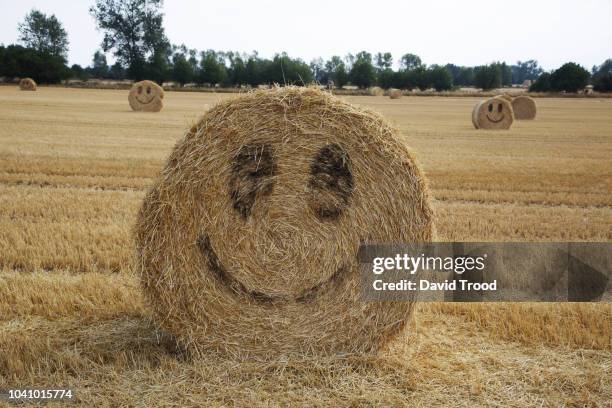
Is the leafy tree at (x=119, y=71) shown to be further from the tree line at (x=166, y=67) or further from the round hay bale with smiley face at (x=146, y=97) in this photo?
the round hay bale with smiley face at (x=146, y=97)

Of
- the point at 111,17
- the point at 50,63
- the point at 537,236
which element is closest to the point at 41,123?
the point at 537,236

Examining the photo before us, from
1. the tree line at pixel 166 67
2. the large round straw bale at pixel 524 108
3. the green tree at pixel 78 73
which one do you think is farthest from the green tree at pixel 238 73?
the large round straw bale at pixel 524 108

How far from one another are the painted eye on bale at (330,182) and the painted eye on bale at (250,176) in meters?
0.31

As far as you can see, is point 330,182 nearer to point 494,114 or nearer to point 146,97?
point 494,114

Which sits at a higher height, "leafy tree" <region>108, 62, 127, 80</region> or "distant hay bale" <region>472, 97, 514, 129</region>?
"leafy tree" <region>108, 62, 127, 80</region>

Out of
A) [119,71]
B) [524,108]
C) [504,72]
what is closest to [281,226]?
[524,108]

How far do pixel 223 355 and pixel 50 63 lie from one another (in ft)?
217

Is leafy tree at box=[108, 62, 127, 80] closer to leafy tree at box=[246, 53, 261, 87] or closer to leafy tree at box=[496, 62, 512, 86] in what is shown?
leafy tree at box=[246, 53, 261, 87]

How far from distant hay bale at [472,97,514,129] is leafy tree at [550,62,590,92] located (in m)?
49.4

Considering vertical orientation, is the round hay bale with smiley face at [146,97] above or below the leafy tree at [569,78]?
below

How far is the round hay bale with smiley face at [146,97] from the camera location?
1206 inches

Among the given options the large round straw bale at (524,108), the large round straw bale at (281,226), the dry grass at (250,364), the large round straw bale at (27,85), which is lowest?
the dry grass at (250,364)

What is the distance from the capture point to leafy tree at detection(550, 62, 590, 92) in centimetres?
6781

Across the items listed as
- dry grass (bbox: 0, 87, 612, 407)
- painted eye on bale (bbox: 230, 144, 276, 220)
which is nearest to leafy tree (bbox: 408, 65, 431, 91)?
dry grass (bbox: 0, 87, 612, 407)
